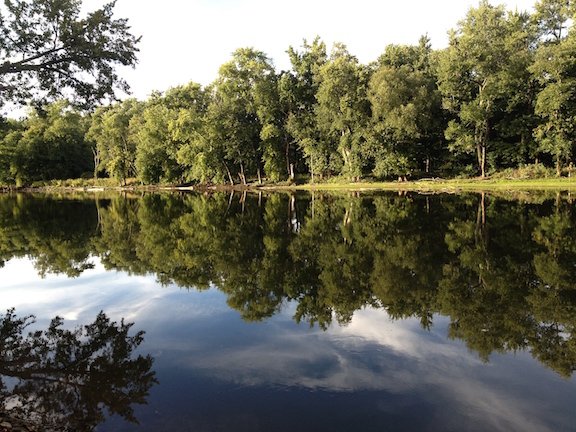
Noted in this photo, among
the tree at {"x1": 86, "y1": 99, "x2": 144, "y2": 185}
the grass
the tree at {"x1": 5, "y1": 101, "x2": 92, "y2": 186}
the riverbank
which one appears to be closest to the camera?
the riverbank

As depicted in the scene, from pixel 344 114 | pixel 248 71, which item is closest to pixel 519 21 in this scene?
pixel 344 114

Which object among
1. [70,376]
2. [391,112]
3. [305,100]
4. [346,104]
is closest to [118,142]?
[305,100]

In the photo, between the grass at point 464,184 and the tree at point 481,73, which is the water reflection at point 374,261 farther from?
the tree at point 481,73

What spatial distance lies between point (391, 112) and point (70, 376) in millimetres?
50085

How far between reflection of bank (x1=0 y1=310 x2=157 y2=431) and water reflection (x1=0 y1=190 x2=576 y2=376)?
3206 millimetres

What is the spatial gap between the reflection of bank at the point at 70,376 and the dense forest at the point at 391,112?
117ft

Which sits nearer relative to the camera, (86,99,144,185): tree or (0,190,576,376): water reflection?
(0,190,576,376): water reflection

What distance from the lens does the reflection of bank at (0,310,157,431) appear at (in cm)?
603

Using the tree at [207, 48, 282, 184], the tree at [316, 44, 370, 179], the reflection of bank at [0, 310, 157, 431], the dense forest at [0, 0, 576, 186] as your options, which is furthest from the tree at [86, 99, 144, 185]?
the reflection of bank at [0, 310, 157, 431]

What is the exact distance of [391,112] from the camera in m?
52.0

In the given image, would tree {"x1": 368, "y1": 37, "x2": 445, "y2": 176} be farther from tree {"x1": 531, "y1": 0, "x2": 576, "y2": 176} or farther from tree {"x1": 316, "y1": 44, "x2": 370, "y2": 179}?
tree {"x1": 531, "y1": 0, "x2": 576, "y2": 176}

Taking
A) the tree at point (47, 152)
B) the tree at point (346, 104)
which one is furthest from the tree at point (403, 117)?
the tree at point (47, 152)

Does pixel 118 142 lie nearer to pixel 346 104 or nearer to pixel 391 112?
pixel 346 104

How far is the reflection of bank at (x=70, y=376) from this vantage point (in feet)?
19.8
